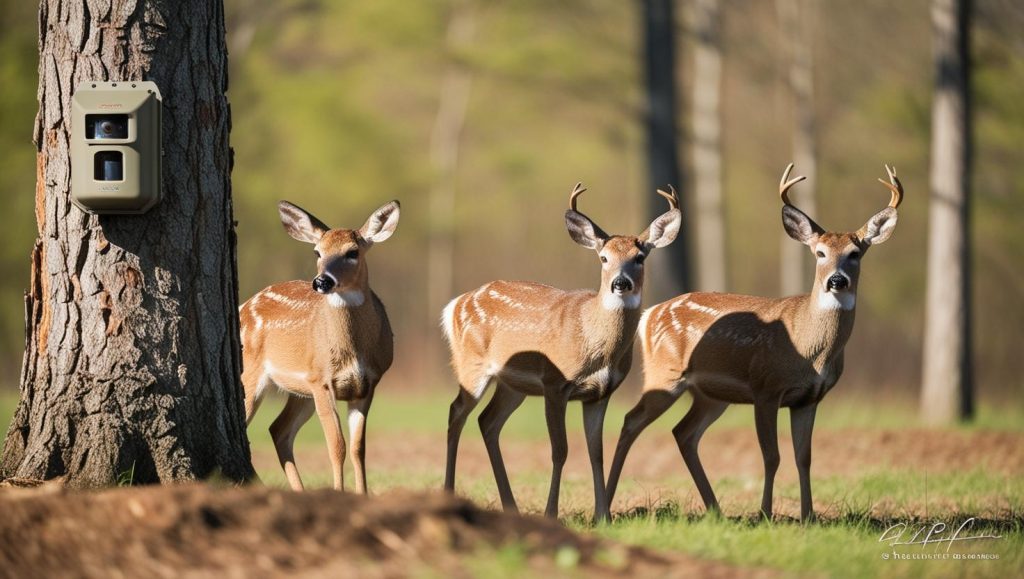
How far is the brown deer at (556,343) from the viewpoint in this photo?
24.9ft

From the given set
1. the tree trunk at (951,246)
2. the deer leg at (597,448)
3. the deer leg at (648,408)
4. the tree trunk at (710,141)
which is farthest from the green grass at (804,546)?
the tree trunk at (710,141)

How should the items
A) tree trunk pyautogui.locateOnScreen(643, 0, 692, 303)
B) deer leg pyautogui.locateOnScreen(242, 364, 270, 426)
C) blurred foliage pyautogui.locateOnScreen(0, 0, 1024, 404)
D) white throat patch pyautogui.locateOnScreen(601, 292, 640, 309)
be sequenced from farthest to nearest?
1. blurred foliage pyautogui.locateOnScreen(0, 0, 1024, 404)
2. tree trunk pyautogui.locateOnScreen(643, 0, 692, 303)
3. deer leg pyautogui.locateOnScreen(242, 364, 270, 426)
4. white throat patch pyautogui.locateOnScreen(601, 292, 640, 309)

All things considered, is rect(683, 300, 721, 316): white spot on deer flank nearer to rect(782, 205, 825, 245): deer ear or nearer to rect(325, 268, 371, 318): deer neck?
rect(782, 205, 825, 245): deer ear

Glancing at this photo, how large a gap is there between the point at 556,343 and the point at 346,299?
119 centimetres

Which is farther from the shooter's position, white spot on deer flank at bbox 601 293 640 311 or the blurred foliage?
the blurred foliage

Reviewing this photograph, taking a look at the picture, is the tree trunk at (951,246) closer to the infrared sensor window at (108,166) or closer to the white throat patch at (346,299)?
the white throat patch at (346,299)

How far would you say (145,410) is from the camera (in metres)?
6.23

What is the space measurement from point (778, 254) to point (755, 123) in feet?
10.6

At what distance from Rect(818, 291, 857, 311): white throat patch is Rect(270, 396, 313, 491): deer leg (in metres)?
3.12

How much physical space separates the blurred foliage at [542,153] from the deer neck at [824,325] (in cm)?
1164

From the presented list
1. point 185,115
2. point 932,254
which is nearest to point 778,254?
point 932,254

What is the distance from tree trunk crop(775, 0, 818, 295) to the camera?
2081cm

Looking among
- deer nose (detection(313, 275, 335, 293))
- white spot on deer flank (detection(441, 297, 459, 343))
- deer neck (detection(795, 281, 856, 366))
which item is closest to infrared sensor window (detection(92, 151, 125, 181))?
deer nose (detection(313, 275, 335, 293))

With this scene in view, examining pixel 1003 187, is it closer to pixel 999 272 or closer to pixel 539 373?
pixel 999 272
